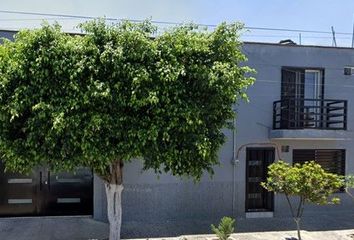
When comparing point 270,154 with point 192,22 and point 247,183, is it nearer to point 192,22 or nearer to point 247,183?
point 247,183

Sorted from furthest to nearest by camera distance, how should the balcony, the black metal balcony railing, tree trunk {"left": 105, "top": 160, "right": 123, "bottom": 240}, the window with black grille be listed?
1. the window with black grille
2. the black metal balcony railing
3. the balcony
4. tree trunk {"left": 105, "top": 160, "right": 123, "bottom": 240}

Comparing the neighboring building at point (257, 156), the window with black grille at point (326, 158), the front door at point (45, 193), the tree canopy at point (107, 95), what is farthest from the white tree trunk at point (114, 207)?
the window with black grille at point (326, 158)

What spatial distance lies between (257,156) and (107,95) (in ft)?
22.9

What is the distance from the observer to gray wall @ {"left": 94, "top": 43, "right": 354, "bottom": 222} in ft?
37.2

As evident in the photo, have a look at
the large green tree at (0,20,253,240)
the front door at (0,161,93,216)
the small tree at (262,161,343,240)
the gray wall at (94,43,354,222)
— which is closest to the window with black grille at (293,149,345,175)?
the gray wall at (94,43,354,222)

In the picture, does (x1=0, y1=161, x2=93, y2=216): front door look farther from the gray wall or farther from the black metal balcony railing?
the black metal balcony railing

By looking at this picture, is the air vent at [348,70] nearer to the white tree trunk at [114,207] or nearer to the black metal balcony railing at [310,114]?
the black metal balcony railing at [310,114]

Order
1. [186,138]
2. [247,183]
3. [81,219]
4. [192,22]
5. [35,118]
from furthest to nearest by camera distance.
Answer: [247,183] → [81,219] → [192,22] → [186,138] → [35,118]

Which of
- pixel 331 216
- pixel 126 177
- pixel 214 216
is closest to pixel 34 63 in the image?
pixel 126 177

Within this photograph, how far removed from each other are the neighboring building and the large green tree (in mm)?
4077

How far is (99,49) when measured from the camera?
7164 mm

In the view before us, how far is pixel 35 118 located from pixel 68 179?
4.81 meters

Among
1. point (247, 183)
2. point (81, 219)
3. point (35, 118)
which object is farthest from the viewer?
point (247, 183)

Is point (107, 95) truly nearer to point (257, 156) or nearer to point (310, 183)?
point (310, 183)
